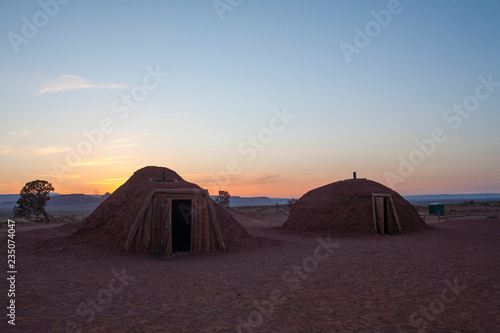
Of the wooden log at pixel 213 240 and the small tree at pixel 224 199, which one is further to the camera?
the small tree at pixel 224 199

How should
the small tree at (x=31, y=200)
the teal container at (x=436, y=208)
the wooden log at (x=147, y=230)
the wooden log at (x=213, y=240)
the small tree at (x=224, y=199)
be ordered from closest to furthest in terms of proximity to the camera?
the wooden log at (x=147, y=230) < the wooden log at (x=213, y=240) < the small tree at (x=31, y=200) < the teal container at (x=436, y=208) < the small tree at (x=224, y=199)

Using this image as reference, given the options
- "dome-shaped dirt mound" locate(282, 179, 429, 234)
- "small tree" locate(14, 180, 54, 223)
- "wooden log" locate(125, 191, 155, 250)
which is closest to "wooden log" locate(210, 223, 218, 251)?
"wooden log" locate(125, 191, 155, 250)

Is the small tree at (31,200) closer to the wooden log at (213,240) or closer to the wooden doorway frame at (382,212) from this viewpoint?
the wooden log at (213,240)

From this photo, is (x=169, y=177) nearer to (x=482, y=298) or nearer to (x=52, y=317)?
(x=52, y=317)

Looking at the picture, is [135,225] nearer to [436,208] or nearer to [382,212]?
[382,212]

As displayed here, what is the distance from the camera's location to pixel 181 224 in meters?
16.2

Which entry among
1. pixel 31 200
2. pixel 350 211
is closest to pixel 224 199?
pixel 31 200

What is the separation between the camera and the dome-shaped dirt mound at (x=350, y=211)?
65.8 feet

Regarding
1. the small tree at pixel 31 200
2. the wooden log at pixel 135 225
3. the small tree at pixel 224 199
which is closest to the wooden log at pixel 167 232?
the wooden log at pixel 135 225

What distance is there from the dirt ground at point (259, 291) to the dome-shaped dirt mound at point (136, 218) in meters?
0.69

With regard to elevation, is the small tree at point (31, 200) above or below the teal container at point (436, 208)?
above

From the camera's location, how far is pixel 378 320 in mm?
6129

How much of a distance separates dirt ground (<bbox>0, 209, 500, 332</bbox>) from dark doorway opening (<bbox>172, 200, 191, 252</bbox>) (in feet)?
7.27

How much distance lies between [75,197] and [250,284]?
185m
